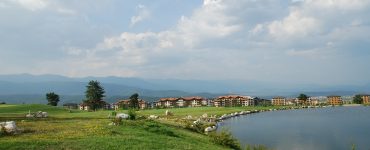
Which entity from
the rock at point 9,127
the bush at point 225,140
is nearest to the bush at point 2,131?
the rock at point 9,127

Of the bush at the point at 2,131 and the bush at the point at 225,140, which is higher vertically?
the bush at the point at 2,131

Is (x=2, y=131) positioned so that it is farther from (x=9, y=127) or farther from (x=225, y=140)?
(x=225, y=140)

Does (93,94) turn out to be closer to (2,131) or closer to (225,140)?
(225,140)

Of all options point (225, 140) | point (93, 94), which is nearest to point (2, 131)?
point (225, 140)

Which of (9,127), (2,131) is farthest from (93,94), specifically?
(2,131)

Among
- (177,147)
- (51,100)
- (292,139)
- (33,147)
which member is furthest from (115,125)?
(51,100)

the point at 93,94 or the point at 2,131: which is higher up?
the point at 93,94

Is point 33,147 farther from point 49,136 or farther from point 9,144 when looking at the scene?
point 49,136

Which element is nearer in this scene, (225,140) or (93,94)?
(225,140)

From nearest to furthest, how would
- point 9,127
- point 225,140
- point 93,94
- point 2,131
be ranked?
1. point 2,131
2. point 9,127
3. point 225,140
4. point 93,94

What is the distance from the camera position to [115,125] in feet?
153

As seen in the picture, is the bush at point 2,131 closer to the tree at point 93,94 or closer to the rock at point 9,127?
the rock at point 9,127

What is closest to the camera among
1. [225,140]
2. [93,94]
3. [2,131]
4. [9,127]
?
[2,131]

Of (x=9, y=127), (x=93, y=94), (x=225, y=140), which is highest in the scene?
(x=93, y=94)
